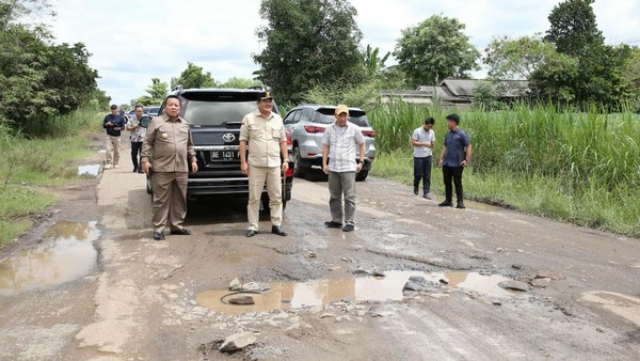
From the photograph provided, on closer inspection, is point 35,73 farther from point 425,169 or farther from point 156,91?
point 156,91

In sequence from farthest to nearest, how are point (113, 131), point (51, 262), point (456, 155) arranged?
point (113, 131) → point (456, 155) → point (51, 262)

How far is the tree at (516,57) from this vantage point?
3756 cm

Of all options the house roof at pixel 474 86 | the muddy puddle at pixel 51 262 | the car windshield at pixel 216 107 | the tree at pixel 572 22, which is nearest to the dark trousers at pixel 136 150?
the muddy puddle at pixel 51 262

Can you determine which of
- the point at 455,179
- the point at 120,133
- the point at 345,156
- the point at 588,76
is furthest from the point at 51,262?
the point at 588,76

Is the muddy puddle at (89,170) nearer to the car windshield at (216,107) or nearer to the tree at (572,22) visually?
the car windshield at (216,107)

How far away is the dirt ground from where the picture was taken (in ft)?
13.0

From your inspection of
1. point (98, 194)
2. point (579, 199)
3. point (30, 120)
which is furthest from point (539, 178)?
point (30, 120)

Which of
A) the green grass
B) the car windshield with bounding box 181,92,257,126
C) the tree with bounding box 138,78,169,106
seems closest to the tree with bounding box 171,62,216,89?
the tree with bounding box 138,78,169,106

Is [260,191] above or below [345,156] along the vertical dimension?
below

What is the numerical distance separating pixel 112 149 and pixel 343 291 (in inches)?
505

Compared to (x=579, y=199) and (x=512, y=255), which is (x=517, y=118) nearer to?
(x=579, y=199)

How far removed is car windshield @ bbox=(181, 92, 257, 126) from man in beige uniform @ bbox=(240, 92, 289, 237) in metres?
0.88

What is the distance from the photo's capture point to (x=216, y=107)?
26.9 feet

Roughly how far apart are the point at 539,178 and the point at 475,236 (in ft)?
13.8
